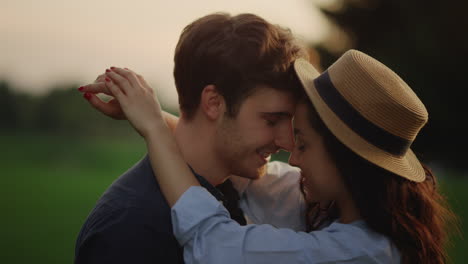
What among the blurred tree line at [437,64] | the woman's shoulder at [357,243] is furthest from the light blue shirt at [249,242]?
the blurred tree line at [437,64]

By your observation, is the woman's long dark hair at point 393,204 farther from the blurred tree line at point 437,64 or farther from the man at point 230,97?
the blurred tree line at point 437,64

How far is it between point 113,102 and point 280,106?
911 millimetres

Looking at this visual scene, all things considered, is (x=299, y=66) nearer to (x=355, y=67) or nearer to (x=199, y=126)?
(x=355, y=67)

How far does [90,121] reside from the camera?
40.0 metres

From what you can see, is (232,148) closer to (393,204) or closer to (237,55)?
(237,55)

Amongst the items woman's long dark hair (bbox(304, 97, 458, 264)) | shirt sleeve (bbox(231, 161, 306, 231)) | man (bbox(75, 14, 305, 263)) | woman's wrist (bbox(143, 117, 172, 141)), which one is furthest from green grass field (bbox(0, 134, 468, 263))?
woman's wrist (bbox(143, 117, 172, 141))

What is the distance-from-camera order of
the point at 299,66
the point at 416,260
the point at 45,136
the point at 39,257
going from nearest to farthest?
the point at 416,260 → the point at 299,66 → the point at 39,257 → the point at 45,136

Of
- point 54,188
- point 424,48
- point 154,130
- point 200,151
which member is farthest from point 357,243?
point 54,188

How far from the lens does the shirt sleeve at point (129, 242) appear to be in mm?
2539

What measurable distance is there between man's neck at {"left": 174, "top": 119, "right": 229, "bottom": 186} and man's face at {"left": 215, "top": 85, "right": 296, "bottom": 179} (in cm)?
5

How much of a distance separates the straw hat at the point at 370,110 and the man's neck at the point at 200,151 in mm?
707

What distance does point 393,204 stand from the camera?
269 centimetres

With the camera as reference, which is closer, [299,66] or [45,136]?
[299,66]

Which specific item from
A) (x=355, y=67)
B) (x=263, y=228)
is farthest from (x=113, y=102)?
(x=355, y=67)
